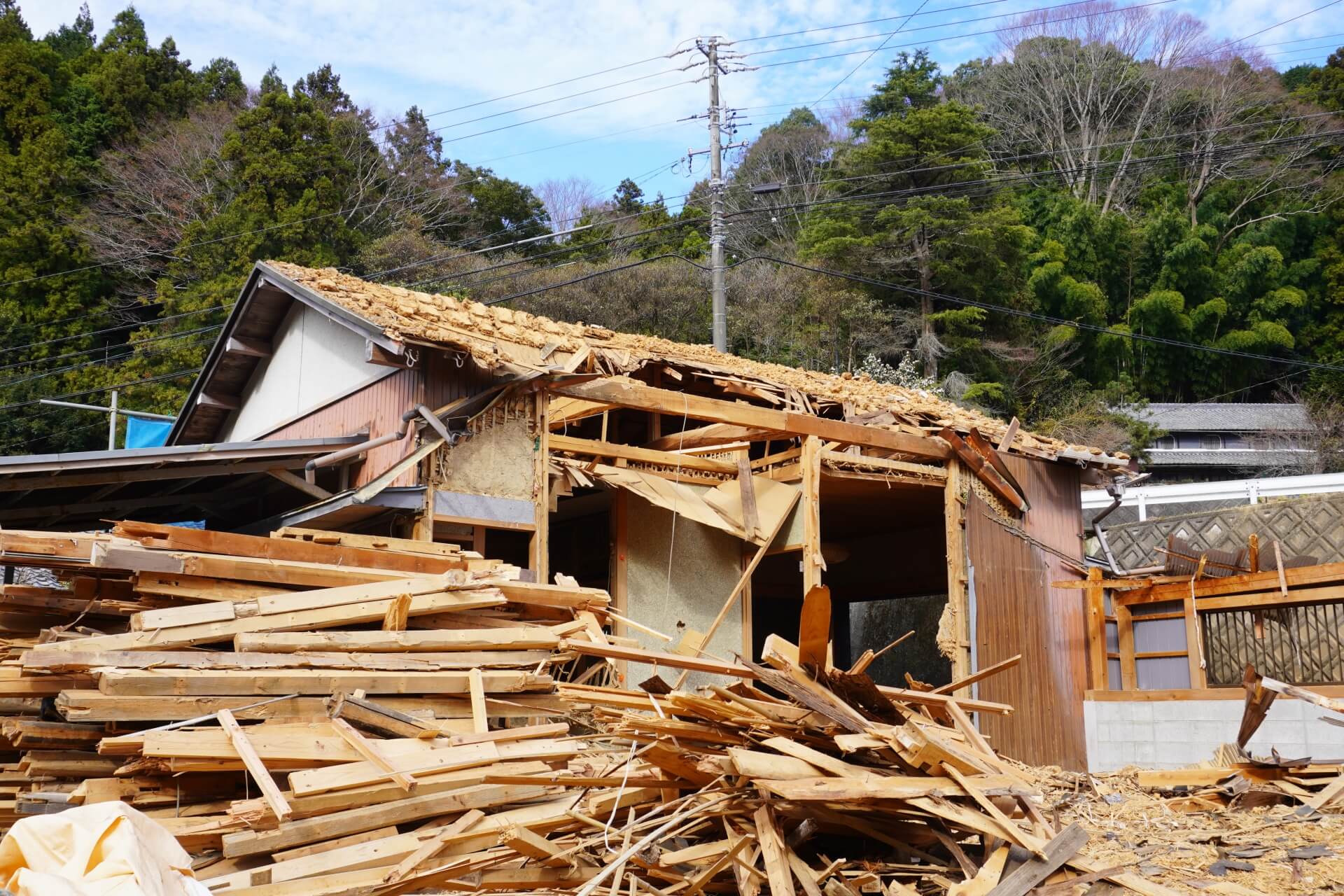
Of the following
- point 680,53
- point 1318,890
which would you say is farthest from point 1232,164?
point 1318,890

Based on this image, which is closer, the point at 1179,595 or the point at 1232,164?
the point at 1179,595

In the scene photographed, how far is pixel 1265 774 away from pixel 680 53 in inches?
987

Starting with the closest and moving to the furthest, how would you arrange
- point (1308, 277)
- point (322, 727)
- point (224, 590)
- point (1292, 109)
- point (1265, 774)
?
point (322, 727) < point (224, 590) < point (1265, 774) < point (1308, 277) < point (1292, 109)

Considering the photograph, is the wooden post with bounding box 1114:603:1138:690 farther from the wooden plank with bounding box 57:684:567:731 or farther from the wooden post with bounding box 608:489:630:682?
the wooden plank with bounding box 57:684:567:731

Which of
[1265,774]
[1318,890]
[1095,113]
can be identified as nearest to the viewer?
[1318,890]

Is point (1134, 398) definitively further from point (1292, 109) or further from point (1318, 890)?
point (1318, 890)

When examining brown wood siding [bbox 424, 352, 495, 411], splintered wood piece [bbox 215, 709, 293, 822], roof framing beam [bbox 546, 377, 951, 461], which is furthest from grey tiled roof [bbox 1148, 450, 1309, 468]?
splintered wood piece [bbox 215, 709, 293, 822]

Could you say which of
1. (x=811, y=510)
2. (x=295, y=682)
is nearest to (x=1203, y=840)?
(x=295, y=682)

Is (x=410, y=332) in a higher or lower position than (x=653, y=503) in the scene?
higher

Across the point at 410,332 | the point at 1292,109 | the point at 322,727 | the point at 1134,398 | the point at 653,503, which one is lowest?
the point at 322,727

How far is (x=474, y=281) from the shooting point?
31.4m

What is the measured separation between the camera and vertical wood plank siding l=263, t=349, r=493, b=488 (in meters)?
11.8

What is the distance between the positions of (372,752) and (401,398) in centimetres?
626

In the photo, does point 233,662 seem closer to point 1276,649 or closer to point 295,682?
point 295,682
